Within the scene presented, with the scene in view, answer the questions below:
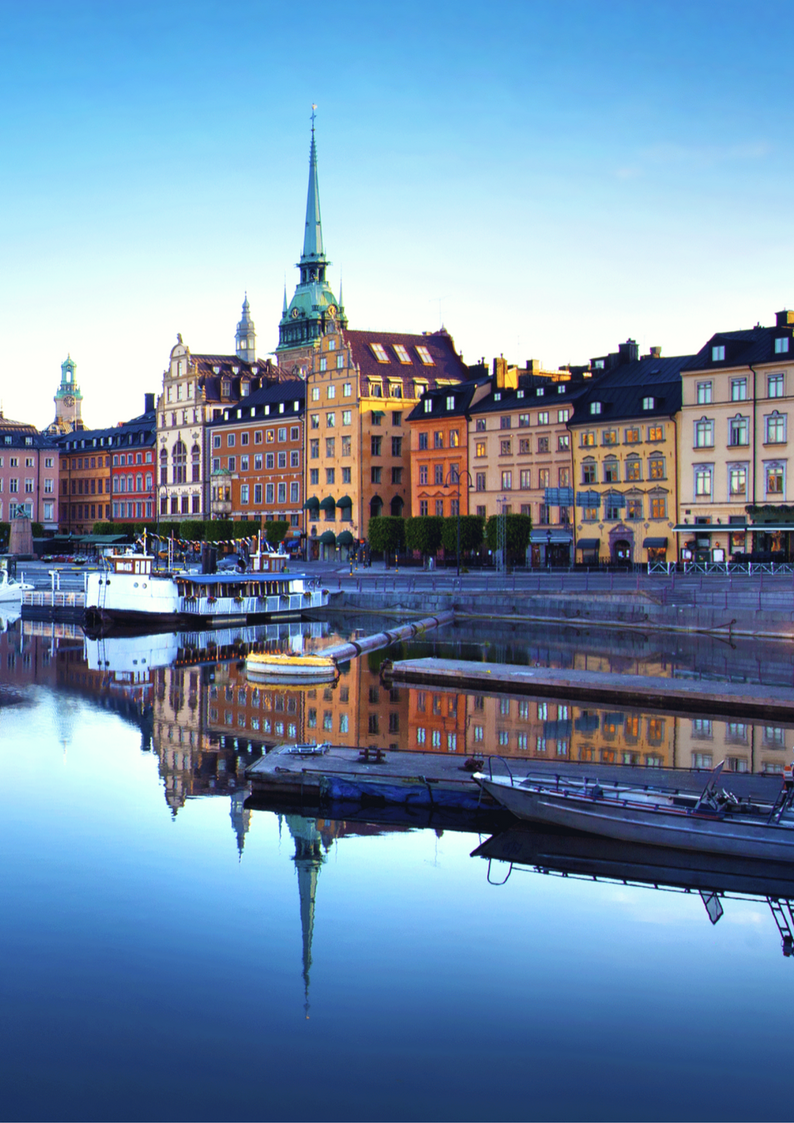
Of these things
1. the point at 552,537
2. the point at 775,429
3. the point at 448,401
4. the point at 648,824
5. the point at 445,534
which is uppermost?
the point at 448,401

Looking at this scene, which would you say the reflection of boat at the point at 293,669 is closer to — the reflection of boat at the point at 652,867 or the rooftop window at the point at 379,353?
the reflection of boat at the point at 652,867

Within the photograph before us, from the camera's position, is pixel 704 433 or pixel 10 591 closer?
pixel 704 433

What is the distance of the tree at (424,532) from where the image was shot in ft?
336

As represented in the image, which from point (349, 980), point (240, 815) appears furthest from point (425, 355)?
point (349, 980)

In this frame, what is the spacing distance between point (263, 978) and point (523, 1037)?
179 inches

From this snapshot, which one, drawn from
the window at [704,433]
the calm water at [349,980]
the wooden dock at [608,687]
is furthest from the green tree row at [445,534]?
the calm water at [349,980]

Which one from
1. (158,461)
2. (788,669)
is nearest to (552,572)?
(788,669)

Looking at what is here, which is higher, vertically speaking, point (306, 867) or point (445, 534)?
point (445, 534)

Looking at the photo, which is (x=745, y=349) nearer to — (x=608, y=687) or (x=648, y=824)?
(x=608, y=687)

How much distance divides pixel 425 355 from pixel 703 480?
4617 centimetres

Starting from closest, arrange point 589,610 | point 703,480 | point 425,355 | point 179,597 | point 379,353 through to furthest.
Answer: point 589,610, point 179,597, point 703,480, point 379,353, point 425,355

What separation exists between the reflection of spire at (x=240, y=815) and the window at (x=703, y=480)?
6444cm

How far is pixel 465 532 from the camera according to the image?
101 metres

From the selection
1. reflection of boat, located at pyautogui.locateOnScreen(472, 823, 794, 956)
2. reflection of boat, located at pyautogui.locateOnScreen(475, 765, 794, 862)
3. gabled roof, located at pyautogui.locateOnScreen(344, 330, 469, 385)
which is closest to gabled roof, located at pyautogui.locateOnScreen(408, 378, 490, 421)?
gabled roof, located at pyautogui.locateOnScreen(344, 330, 469, 385)
